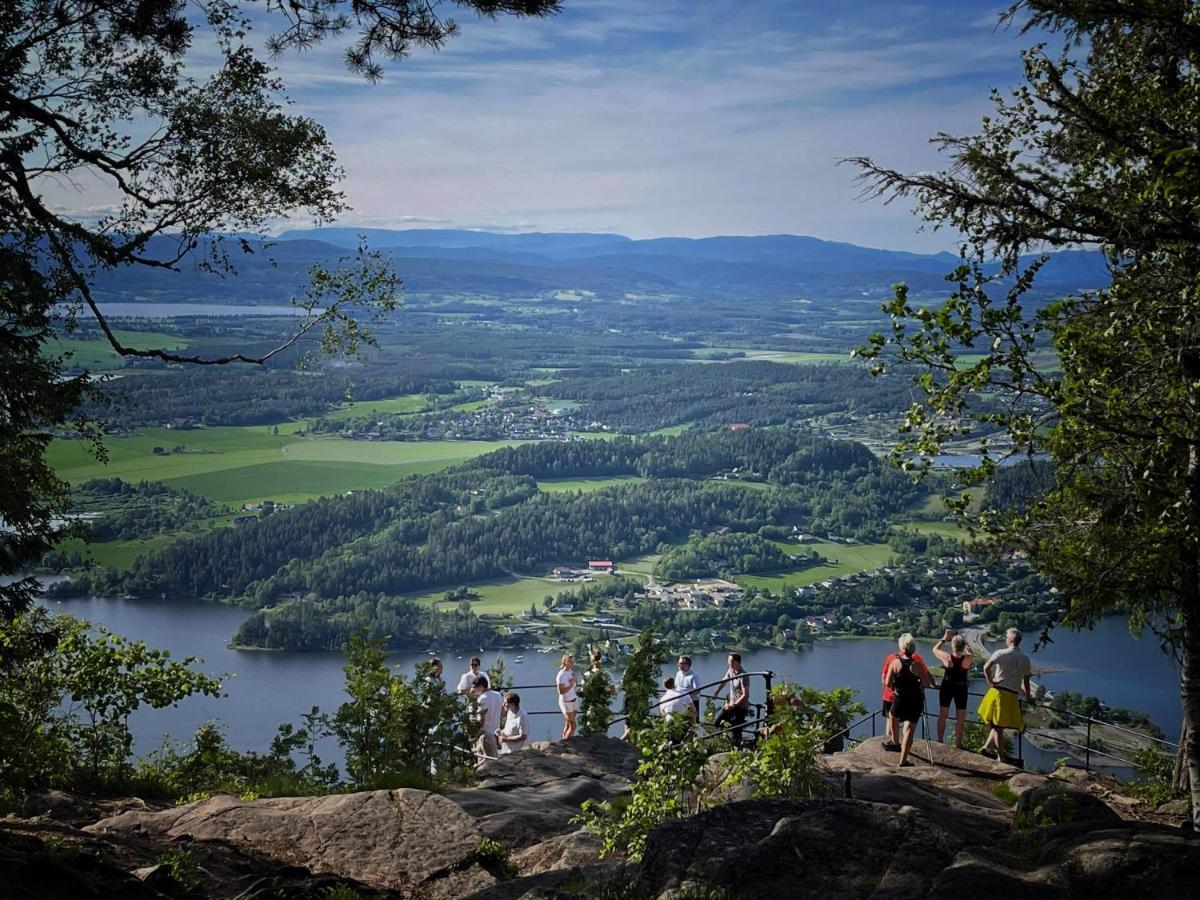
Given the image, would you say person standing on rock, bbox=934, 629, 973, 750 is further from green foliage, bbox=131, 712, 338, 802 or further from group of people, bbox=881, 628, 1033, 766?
green foliage, bbox=131, 712, 338, 802

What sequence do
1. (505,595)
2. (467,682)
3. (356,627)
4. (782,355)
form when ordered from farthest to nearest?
(782,355) → (505,595) → (356,627) → (467,682)

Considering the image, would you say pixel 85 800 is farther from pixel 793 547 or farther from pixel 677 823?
pixel 793 547

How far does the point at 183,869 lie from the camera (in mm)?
6426

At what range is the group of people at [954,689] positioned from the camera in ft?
34.2

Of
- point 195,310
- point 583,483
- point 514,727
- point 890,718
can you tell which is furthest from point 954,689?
point 195,310

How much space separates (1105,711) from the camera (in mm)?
25750

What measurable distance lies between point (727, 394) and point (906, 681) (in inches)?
4921

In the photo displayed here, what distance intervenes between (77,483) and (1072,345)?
91.4 meters

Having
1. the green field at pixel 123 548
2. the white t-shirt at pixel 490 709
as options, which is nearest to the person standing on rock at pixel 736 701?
the white t-shirt at pixel 490 709

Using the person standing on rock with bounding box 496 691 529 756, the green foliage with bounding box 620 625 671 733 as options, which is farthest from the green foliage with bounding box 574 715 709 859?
the green foliage with bounding box 620 625 671 733

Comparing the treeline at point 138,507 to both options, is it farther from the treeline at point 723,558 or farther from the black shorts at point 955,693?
the black shorts at point 955,693

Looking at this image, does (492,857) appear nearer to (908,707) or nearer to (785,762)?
(785,762)

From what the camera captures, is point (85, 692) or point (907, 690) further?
point (85, 692)

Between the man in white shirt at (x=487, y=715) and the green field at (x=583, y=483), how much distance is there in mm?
75304
